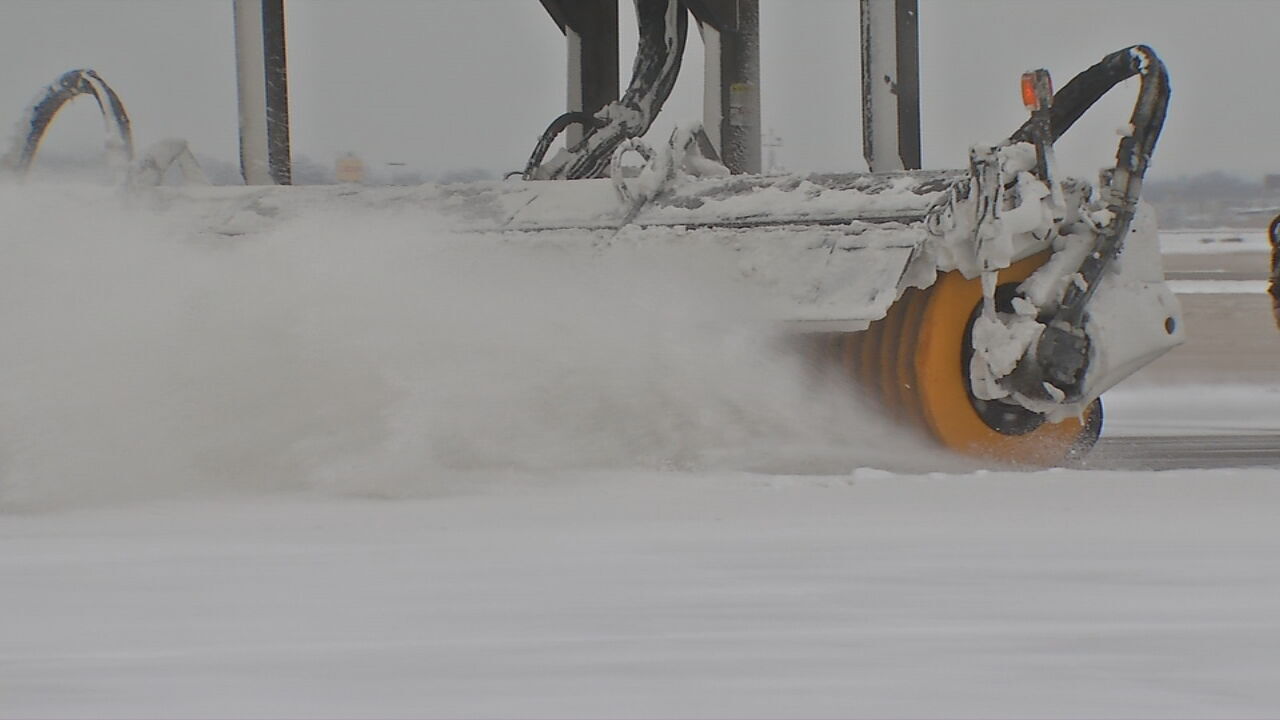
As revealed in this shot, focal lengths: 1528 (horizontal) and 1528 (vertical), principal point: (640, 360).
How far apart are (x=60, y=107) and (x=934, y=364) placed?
3015mm

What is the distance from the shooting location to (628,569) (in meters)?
2.38

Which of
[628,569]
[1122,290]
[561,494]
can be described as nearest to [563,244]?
[561,494]

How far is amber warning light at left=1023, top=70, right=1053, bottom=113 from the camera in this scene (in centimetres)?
401

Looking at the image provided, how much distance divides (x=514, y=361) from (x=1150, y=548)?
1695 millimetres

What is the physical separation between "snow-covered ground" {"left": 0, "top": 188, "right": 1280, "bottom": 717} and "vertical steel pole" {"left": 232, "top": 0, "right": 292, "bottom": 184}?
984 mm

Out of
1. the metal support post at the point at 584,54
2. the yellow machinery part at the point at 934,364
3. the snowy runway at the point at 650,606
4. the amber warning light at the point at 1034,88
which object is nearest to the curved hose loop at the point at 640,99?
the metal support post at the point at 584,54

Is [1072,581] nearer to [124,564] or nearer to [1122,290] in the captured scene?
[124,564]

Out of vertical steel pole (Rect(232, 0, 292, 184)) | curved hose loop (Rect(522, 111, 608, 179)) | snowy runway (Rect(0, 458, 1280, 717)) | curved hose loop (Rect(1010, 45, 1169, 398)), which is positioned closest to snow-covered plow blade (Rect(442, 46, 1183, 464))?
curved hose loop (Rect(1010, 45, 1169, 398))

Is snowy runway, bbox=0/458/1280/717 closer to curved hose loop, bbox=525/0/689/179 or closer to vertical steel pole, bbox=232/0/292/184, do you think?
vertical steel pole, bbox=232/0/292/184

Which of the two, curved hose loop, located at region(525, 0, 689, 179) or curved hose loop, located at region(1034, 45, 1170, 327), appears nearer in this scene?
curved hose loop, located at region(1034, 45, 1170, 327)

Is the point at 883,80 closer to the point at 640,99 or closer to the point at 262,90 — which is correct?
the point at 640,99

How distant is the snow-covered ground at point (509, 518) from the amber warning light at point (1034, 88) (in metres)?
0.93

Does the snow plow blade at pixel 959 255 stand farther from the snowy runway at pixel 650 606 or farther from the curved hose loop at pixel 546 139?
the curved hose loop at pixel 546 139

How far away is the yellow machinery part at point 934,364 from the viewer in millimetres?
3943
